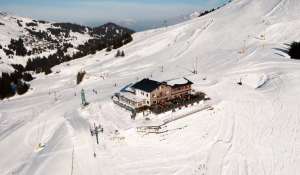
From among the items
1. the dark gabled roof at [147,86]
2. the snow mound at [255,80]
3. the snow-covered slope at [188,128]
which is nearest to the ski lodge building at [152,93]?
the dark gabled roof at [147,86]

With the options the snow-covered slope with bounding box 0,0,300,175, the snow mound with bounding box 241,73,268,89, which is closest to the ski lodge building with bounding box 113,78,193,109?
the snow-covered slope with bounding box 0,0,300,175

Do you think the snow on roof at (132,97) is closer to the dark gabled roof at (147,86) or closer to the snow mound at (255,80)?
the dark gabled roof at (147,86)

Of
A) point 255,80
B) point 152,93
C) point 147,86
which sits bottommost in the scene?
point 152,93

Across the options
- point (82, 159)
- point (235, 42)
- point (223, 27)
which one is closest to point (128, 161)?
point (82, 159)

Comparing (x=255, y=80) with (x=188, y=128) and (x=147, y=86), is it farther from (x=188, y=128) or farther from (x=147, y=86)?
(x=188, y=128)

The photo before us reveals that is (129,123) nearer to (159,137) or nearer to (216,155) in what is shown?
(159,137)

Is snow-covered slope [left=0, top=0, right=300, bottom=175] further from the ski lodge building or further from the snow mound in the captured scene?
the ski lodge building

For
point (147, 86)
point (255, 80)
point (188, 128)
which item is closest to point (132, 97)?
point (147, 86)
